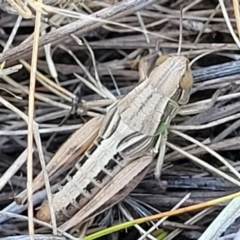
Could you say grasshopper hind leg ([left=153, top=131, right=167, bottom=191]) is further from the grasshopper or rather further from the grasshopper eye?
the grasshopper eye

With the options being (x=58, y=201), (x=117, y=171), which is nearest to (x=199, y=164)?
(x=117, y=171)

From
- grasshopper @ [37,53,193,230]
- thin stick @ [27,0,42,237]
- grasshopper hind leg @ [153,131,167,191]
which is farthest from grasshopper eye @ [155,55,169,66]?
thin stick @ [27,0,42,237]

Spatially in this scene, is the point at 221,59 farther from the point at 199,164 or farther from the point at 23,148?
the point at 23,148

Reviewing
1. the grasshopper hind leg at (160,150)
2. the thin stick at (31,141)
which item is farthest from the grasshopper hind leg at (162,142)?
the thin stick at (31,141)

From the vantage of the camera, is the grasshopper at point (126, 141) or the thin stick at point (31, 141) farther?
the grasshopper at point (126, 141)

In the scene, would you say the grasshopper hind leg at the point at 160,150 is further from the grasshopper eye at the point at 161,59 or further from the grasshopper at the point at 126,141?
the grasshopper eye at the point at 161,59

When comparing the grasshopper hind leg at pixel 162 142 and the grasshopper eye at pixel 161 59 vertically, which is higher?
the grasshopper eye at pixel 161 59

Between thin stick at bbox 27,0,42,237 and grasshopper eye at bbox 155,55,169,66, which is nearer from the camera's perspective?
thin stick at bbox 27,0,42,237

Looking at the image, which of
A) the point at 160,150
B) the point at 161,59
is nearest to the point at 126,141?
the point at 160,150
